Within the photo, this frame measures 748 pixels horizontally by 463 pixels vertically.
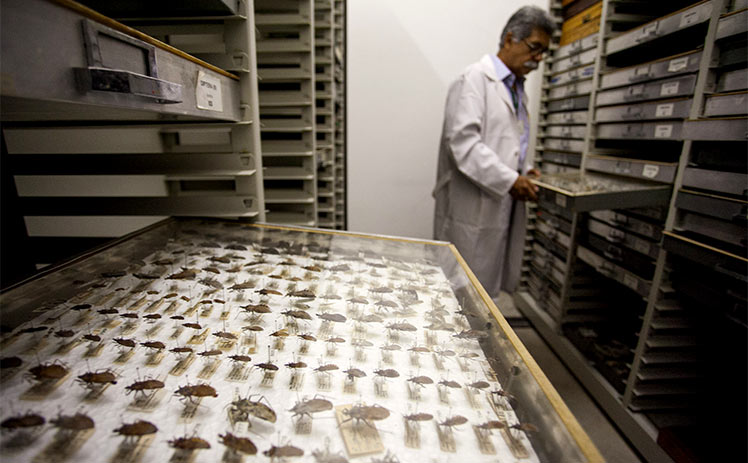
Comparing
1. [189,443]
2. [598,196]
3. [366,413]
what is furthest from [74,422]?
[598,196]

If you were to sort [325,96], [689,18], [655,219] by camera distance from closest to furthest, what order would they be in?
[689,18] < [655,219] < [325,96]

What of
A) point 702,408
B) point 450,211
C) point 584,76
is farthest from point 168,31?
point 702,408

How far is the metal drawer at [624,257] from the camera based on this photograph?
1.94 meters

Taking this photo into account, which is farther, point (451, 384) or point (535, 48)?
point (535, 48)

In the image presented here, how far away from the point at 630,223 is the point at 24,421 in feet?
8.08

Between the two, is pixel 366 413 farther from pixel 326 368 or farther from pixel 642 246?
pixel 642 246

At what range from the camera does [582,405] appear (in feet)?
7.15

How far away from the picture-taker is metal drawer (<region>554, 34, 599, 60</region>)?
2541 millimetres

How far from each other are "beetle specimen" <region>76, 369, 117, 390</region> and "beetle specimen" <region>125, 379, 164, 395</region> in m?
0.03

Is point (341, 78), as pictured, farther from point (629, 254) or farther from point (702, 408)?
point (702, 408)

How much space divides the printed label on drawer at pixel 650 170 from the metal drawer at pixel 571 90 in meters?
0.88

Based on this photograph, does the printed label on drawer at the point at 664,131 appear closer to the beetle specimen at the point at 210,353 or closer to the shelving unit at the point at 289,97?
the shelving unit at the point at 289,97

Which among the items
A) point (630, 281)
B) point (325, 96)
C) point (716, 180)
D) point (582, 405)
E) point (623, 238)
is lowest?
point (582, 405)

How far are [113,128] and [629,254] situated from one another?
8.22ft
